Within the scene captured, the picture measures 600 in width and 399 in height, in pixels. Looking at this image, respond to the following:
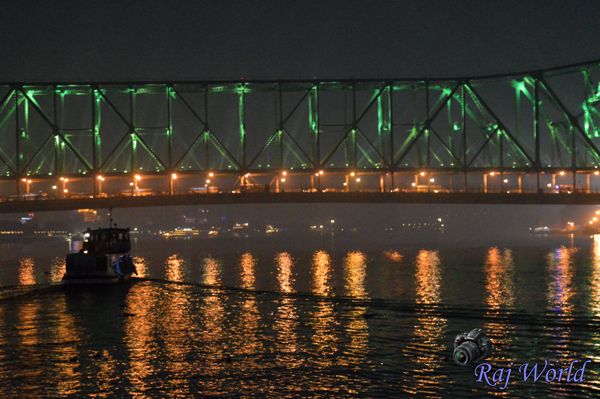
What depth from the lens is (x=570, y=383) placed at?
27.7 meters

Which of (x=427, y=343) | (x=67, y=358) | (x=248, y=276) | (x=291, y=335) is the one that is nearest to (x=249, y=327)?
(x=291, y=335)

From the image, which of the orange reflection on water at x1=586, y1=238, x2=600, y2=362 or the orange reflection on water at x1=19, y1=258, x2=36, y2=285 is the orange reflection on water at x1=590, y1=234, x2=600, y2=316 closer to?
the orange reflection on water at x1=586, y1=238, x2=600, y2=362

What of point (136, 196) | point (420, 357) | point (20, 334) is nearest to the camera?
point (420, 357)

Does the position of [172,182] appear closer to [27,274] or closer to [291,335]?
[27,274]

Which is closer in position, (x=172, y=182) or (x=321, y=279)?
(x=321, y=279)

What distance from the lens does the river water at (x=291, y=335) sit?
28297 millimetres

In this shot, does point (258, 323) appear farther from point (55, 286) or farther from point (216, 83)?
point (216, 83)

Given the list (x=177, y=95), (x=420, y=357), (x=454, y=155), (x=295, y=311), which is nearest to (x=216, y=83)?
(x=177, y=95)

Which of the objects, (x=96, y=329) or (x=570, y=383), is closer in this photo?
(x=570, y=383)

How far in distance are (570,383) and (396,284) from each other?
36.1m

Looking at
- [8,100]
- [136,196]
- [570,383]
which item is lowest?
[570,383]

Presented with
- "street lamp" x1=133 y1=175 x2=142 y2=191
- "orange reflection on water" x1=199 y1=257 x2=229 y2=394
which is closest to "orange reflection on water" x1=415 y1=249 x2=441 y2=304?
"orange reflection on water" x1=199 y1=257 x2=229 y2=394

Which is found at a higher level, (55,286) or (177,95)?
(177,95)

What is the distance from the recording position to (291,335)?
3828 cm
